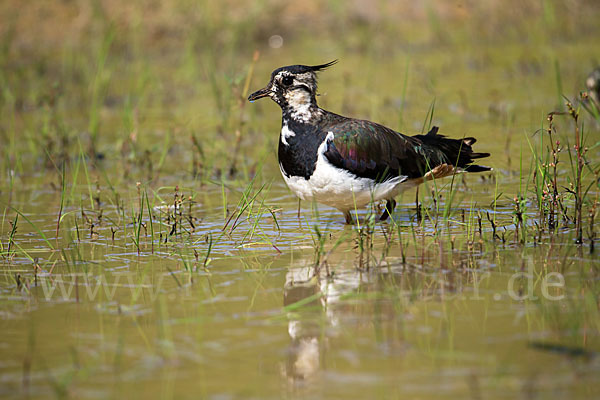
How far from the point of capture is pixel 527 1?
49.8ft

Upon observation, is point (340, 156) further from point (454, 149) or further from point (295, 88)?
point (454, 149)

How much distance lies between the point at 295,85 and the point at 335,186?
0.90m

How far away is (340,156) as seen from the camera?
564cm

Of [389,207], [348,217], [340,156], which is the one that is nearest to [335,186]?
[340,156]

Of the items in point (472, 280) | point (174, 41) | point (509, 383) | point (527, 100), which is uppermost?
point (174, 41)

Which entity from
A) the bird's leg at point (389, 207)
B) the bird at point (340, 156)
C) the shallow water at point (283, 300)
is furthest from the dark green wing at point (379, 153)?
the shallow water at point (283, 300)

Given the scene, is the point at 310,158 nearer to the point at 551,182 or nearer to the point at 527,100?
the point at 551,182

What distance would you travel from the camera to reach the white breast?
558 cm

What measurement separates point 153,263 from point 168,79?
7.92m

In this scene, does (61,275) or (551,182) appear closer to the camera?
(61,275)

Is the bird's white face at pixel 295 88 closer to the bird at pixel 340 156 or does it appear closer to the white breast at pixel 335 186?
the bird at pixel 340 156

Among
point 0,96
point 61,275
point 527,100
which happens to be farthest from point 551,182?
point 0,96

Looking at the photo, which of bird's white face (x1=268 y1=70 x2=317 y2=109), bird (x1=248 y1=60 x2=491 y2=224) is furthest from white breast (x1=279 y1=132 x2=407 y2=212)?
bird's white face (x1=268 y1=70 x2=317 y2=109)

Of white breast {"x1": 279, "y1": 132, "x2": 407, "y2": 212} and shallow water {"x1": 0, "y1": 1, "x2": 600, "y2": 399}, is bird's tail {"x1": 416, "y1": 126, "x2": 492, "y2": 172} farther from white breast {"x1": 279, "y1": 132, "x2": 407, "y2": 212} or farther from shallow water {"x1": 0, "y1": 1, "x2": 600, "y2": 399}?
white breast {"x1": 279, "y1": 132, "x2": 407, "y2": 212}
